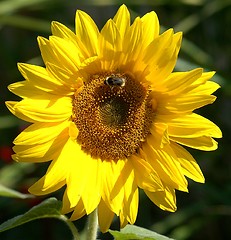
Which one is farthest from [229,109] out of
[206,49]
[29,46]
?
[29,46]

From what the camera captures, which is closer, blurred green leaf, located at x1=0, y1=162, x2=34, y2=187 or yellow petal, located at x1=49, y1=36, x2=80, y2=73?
yellow petal, located at x1=49, y1=36, x2=80, y2=73

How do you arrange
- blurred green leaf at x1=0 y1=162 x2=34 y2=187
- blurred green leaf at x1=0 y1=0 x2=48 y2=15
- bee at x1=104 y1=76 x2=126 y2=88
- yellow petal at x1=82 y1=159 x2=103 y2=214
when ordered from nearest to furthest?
yellow petal at x1=82 y1=159 x2=103 y2=214 < bee at x1=104 y1=76 x2=126 y2=88 < blurred green leaf at x1=0 y1=162 x2=34 y2=187 < blurred green leaf at x1=0 y1=0 x2=48 y2=15

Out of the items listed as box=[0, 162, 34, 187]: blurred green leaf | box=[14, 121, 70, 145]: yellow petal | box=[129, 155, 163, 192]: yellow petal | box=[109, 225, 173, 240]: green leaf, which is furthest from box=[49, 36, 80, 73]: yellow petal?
box=[0, 162, 34, 187]: blurred green leaf

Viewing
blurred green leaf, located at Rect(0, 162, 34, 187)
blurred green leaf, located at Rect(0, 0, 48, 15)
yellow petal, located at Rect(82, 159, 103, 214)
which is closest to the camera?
yellow petal, located at Rect(82, 159, 103, 214)

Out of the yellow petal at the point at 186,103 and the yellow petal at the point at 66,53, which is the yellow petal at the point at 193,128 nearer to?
the yellow petal at the point at 186,103

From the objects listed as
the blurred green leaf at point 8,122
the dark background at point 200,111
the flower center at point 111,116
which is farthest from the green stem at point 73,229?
the blurred green leaf at point 8,122

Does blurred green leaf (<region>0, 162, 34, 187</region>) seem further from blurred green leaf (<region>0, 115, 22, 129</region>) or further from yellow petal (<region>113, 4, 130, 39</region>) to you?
yellow petal (<region>113, 4, 130, 39</region>)

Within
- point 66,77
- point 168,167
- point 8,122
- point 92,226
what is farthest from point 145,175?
point 8,122
